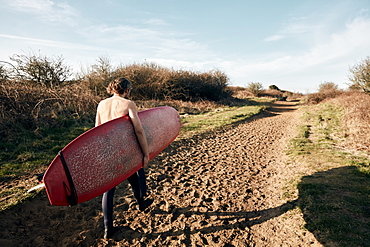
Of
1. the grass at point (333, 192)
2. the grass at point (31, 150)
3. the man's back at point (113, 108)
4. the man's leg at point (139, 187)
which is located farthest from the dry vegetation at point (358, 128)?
the grass at point (31, 150)

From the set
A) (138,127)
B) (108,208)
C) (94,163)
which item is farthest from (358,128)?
(94,163)

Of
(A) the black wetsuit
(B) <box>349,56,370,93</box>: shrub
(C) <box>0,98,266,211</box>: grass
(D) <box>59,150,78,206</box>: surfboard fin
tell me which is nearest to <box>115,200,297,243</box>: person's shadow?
(A) the black wetsuit

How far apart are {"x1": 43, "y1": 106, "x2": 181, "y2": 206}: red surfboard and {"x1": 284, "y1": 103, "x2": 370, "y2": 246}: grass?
2754mm

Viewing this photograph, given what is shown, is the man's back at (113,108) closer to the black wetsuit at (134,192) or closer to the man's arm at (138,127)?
the man's arm at (138,127)

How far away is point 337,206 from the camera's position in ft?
10.3

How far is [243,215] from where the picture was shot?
3.23 metres

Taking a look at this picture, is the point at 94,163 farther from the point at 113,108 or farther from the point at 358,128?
the point at 358,128

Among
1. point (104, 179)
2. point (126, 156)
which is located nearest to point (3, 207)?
point (104, 179)

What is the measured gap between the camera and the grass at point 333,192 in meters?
2.63

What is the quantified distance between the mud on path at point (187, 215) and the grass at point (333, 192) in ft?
0.70

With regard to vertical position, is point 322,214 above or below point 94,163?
below

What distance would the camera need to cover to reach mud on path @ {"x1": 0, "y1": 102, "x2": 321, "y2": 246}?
2.70m

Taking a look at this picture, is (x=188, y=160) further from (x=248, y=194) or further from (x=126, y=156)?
(x=126, y=156)

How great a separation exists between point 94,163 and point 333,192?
406 cm
